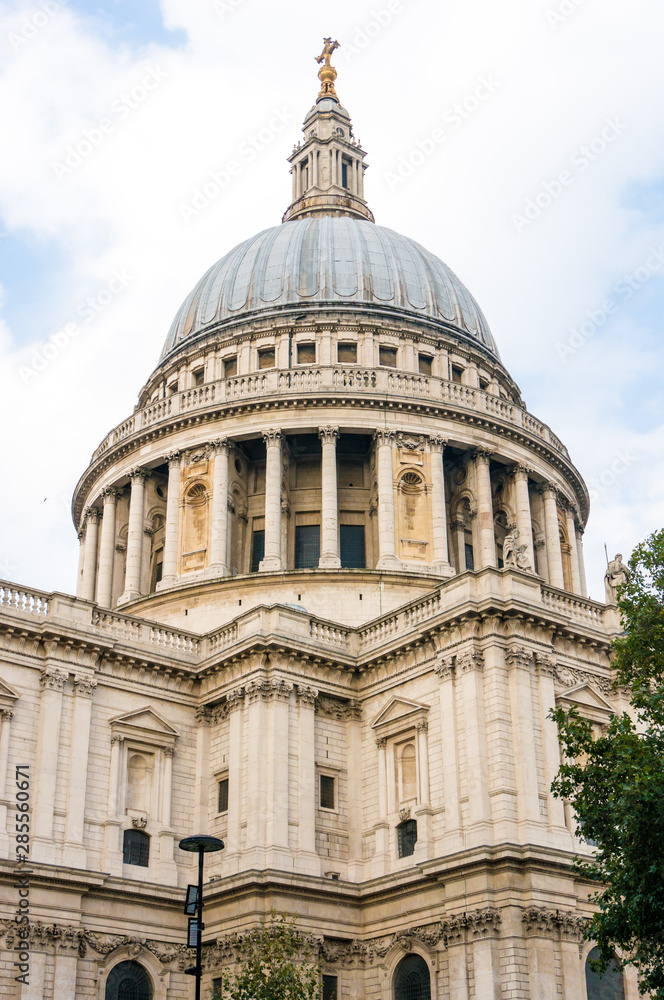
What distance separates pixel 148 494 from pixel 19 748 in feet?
69.5

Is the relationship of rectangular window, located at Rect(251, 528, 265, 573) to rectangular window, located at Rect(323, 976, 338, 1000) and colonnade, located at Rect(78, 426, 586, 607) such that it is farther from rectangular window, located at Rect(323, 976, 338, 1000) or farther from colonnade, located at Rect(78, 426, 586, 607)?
rectangular window, located at Rect(323, 976, 338, 1000)

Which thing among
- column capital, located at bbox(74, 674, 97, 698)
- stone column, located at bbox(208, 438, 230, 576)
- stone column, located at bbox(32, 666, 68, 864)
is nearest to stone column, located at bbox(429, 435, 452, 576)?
stone column, located at bbox(208, 438, 230, 576)

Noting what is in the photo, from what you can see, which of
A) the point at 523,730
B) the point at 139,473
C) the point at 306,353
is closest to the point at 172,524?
the point at 139,473

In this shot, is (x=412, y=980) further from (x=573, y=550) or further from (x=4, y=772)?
(x=573, y=550)

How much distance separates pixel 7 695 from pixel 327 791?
33.5ft

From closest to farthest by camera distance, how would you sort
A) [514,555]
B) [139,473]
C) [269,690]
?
1. [269,690]
2. [514,555]
3. [139,473]

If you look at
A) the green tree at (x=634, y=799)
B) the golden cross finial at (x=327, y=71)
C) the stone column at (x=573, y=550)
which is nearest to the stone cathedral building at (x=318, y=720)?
the stone column at (x=573, y=550)

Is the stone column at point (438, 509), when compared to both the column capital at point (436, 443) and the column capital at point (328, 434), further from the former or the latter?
the column capital at point (328, 434)

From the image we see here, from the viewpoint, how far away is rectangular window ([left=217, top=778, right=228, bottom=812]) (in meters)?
39.2

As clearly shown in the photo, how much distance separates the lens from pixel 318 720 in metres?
39.7

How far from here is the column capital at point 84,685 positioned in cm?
3781

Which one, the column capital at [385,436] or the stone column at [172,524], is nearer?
the stone column at [172,524]

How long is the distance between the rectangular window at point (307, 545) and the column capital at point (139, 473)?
25.0 ft

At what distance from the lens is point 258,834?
36.6 m
